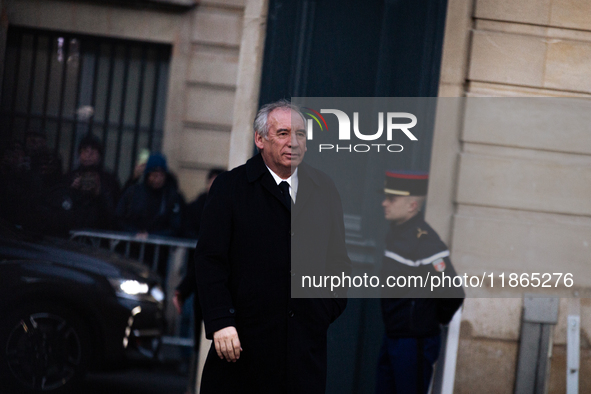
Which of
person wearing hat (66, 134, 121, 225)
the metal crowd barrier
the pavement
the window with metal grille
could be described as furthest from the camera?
the window with metal grille

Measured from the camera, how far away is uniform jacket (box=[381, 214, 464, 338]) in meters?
3.83

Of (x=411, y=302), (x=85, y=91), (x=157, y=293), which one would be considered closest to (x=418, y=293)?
(x=411, y=302)

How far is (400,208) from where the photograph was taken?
3.95m

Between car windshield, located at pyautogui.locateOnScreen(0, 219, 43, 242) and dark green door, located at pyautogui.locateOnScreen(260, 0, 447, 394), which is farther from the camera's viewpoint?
car windshield, located at pyautogui.locateOnScreen(0, 219, 43, 242)

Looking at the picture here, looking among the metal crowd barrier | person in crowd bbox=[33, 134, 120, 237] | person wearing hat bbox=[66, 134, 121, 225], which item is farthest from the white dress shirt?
person wearing hat bbox=[66, 134, 121, 225]

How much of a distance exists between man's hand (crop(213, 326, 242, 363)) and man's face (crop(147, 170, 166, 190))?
15.0 ft

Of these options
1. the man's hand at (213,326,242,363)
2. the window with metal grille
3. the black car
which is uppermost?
the window with metal grille

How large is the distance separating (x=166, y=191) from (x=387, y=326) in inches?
154

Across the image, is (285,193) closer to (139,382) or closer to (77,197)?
(139,382)

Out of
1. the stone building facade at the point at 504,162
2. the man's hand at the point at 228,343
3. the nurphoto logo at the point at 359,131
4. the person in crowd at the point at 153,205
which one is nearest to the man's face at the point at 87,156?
the person in crowd at the point at 153,205

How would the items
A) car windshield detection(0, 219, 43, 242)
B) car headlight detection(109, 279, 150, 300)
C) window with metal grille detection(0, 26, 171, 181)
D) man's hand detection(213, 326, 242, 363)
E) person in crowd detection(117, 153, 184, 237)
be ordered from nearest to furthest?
man's hand detection(213, 326, 242, 363) → car windshield detection(0, 219, 43, 242) → car headlight detection(109, 279, 150, 300) → person in crowd detection(117, 153, 184, 237) → window with metal grille detection(0, 26, 171, 181)

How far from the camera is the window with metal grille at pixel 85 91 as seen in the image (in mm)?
9438

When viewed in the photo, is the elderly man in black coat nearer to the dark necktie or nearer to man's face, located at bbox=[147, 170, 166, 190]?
the dark necktie

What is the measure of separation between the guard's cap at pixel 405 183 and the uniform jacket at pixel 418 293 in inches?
8.2
